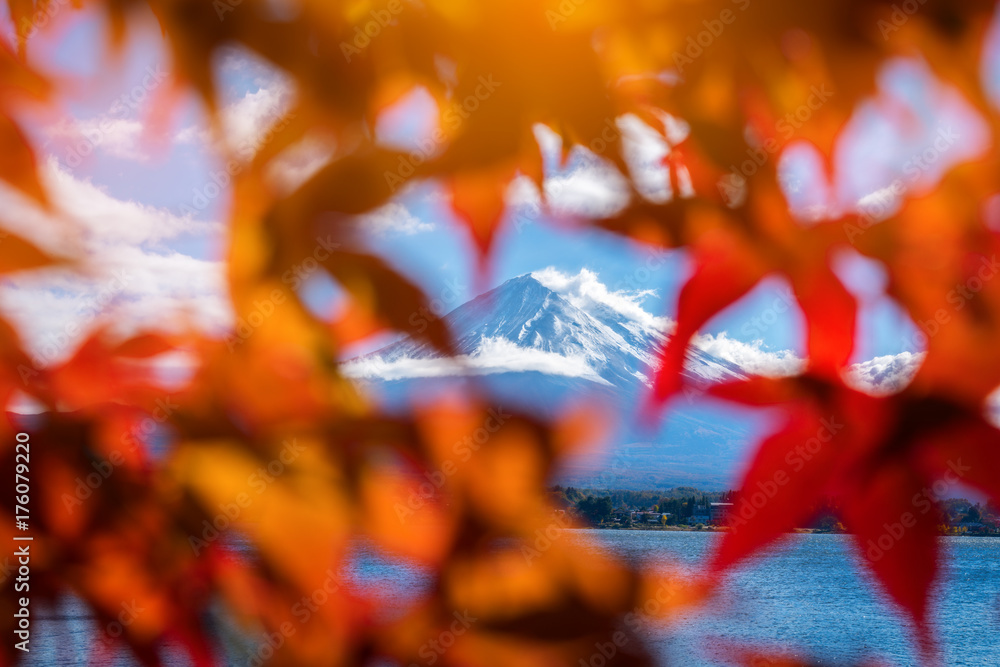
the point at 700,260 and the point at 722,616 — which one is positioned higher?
→ the point at 700,260

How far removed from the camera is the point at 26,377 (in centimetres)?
37

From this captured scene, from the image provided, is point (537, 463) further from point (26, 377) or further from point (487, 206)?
point (26, 377)

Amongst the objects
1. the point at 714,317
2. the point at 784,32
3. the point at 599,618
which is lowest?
the point at 599,618

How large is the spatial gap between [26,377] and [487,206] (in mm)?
267

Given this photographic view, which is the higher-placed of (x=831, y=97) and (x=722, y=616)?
(x=831, y=97)

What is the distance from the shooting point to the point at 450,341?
1.04 feet

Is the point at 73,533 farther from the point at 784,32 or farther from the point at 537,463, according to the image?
the point at 784,32

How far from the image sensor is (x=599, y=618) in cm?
33

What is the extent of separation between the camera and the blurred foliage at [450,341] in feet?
0.98

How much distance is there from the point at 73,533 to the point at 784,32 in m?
0.45

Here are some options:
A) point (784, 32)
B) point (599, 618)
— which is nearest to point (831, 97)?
point (784, 32)

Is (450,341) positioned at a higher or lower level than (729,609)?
higher

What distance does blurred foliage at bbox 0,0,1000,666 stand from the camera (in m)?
0.30

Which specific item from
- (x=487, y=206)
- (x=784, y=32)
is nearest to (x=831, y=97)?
(x=784, y=32)
